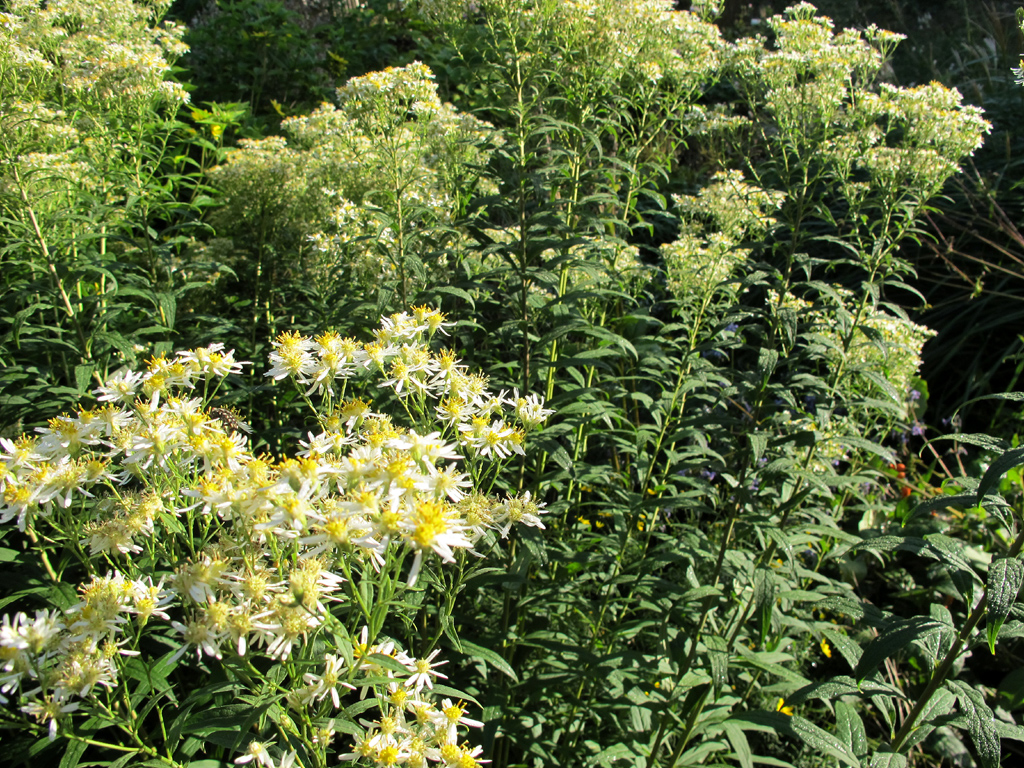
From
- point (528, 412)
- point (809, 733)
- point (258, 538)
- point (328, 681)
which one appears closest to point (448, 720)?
point (328, 681)

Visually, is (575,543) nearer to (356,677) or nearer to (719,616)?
(719,616)

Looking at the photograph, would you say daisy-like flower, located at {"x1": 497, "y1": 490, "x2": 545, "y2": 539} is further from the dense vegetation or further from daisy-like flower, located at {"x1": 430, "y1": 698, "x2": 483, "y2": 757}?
daisy-like flower, located at {"x1": 430, "y1": 698, "x2": 483, "y2": 757}

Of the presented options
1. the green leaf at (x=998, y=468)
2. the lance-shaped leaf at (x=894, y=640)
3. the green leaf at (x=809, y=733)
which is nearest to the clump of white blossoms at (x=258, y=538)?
the lance-shaped leaf at (x=894, y=640)

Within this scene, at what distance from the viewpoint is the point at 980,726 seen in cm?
175

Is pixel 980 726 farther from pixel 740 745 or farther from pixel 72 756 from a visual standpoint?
pixel 72 756

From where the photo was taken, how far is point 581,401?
2.67 metres

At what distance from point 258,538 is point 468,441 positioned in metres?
0.57

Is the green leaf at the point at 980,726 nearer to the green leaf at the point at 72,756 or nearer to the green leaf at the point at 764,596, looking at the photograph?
the green leaf at the point at 764,596

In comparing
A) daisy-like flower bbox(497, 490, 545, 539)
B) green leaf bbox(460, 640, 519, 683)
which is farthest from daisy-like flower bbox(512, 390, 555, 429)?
green leaf bbox(460, 640, 519, 683)

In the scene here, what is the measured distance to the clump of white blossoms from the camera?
4.33 ft

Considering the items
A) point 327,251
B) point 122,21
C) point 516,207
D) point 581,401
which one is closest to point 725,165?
point 516,207

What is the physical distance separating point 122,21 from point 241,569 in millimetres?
3398

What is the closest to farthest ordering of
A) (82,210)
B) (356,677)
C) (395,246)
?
1. (356,677)
2. (395,246)
3. (82,210)

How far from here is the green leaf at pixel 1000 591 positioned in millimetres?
1572
